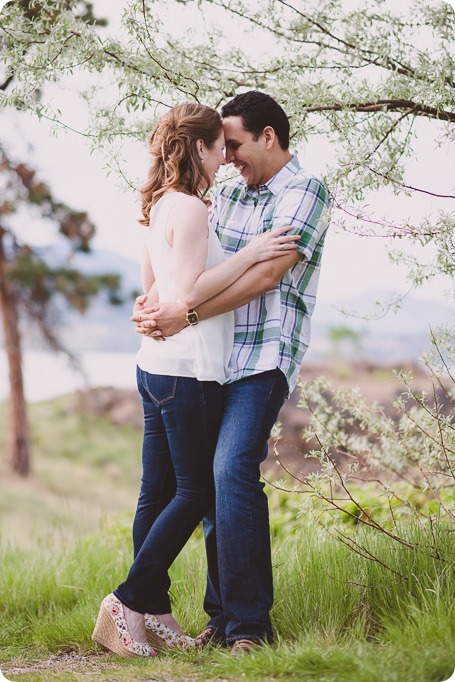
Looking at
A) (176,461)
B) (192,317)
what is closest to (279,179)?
(192,317)

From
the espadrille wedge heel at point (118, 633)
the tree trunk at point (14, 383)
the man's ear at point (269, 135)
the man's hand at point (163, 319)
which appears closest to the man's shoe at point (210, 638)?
the espadrille wedge heel at point (118, 633)

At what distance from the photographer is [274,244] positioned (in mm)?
2406

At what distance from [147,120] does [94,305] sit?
859cm

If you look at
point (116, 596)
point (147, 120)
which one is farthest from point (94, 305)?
point (116, 596)

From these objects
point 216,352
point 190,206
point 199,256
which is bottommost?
point 216,352

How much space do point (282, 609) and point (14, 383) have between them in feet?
29.5

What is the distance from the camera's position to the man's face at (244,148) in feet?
8.59

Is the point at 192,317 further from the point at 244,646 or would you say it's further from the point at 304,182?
the point at 244,646

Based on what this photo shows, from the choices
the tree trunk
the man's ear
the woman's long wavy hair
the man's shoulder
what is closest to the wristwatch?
the woman's long wavy hair

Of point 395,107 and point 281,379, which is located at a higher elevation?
point 395,107

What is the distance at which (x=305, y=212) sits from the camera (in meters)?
2.48

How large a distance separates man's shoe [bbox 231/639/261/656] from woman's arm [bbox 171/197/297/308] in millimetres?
1002

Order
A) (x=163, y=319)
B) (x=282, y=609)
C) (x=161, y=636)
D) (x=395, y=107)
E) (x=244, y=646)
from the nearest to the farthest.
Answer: (x=244, y=646) → (x=163, y=319) → (x=161, y=636) → (x=282, y=609) → (x=395, y=107)

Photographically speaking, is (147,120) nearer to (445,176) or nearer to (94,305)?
(445,176)
